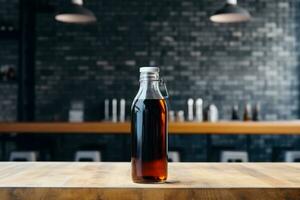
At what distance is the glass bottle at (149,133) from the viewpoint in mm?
1027

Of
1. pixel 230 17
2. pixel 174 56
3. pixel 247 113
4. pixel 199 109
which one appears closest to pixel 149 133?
pixel 230 17

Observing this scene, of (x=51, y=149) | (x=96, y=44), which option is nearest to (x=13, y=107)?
(x=51, y=149)

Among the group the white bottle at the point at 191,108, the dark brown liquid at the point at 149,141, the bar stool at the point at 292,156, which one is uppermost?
the dark brown liquid at the point at 149,141

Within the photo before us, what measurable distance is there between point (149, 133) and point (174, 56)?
526 centimetres

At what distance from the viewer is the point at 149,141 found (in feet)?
3.42

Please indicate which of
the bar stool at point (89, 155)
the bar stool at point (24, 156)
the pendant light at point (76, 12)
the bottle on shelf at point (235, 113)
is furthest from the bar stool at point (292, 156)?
the bar stool at point (24, 156)

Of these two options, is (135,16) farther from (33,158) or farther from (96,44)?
(33,158)

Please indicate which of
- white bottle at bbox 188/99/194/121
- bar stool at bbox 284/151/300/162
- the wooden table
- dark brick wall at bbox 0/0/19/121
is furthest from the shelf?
the wooden table

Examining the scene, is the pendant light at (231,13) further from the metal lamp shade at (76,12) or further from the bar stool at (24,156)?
the bar stool at (24,156)

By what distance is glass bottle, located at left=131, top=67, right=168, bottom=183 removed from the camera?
1027mm

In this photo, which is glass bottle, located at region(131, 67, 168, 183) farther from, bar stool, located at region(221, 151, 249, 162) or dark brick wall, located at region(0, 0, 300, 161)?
dark brick wall, located at region(0, 0, 300, 161)

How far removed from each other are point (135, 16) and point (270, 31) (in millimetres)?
2008

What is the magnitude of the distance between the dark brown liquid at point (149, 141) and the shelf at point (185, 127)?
136 inches

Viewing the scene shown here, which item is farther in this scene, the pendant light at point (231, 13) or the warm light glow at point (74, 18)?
the warm light glow at point (74, 18)
